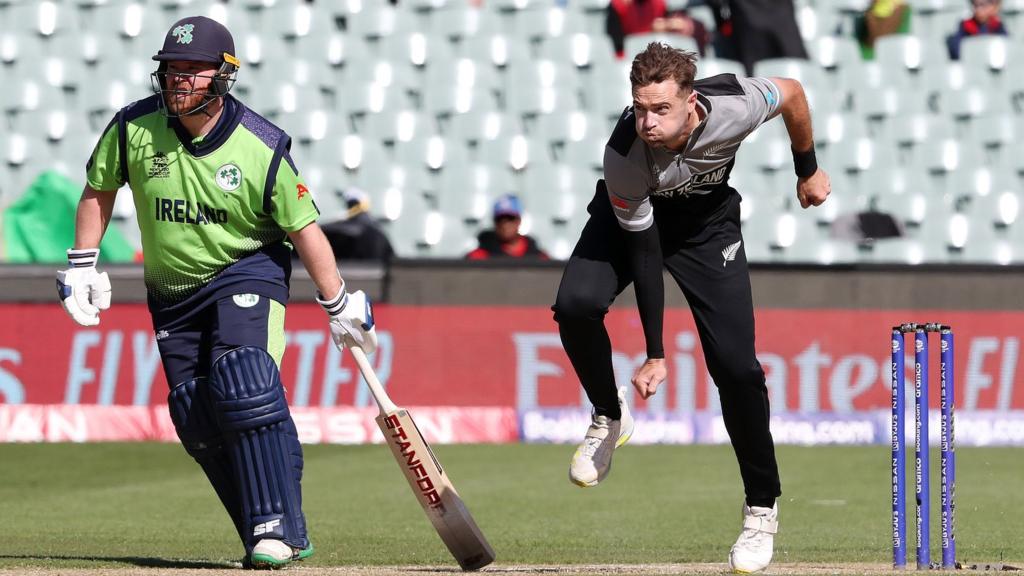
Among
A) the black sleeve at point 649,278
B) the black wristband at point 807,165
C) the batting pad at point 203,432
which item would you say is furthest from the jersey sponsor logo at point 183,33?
the black wristband at point 807,165

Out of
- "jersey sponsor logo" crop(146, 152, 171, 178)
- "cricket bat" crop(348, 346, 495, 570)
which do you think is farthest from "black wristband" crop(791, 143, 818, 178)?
"jersey sponsor logo" crop(146, 152, 171, 178)

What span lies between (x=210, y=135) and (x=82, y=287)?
0.76 m

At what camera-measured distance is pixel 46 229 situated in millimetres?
12148

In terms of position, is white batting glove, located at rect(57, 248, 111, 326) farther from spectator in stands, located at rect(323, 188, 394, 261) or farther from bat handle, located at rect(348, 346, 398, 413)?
spectator in stands, located at rect(323, 188, 394, 261)

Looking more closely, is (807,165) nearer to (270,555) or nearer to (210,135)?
(210,135)

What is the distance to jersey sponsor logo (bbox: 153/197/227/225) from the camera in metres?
5.54

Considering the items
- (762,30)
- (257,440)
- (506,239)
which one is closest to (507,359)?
(506,239)

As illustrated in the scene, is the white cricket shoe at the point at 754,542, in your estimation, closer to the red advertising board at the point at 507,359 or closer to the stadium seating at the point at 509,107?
the red advertising board at the point at 507,359

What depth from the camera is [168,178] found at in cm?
555

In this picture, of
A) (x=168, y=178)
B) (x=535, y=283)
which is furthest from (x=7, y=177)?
(x=168, y=178)

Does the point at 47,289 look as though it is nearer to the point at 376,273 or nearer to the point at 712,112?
the point at 376,273

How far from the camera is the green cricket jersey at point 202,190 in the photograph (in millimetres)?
5516

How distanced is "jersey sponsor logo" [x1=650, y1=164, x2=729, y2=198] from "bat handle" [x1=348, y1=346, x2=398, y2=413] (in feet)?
3.92

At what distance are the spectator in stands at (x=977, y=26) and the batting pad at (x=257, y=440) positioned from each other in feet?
32.9
